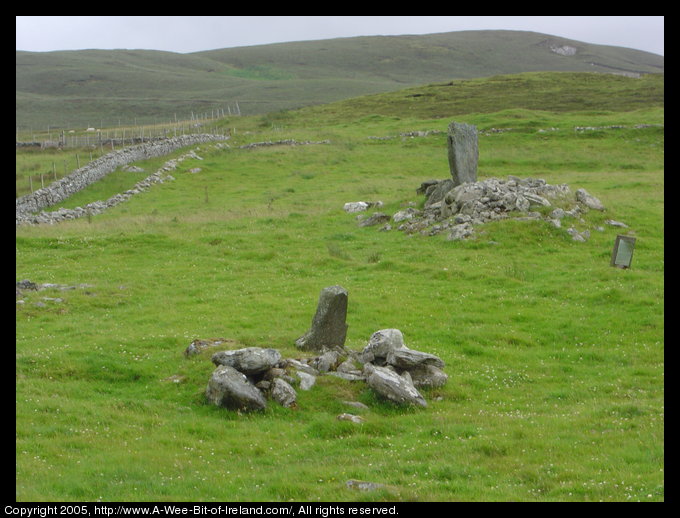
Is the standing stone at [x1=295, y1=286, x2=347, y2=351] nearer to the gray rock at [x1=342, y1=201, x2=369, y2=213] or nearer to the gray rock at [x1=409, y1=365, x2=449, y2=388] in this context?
the gray rock at [x1=409, y1=365, x2=449, y2=388]

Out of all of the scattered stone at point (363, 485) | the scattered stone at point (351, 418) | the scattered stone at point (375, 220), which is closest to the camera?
the scattered stone at point (363, 485)

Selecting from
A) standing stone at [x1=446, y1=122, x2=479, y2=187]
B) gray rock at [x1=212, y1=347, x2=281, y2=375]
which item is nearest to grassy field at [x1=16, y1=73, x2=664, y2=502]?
gray rock at [x1=212, y1=347, x2=281, y2=375]

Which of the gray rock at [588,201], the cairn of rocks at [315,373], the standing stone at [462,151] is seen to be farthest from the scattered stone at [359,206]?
the cairn of rocks at [315,373]

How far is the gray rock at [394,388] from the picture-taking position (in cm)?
1469

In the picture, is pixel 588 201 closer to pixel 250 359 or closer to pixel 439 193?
pixel 439 193

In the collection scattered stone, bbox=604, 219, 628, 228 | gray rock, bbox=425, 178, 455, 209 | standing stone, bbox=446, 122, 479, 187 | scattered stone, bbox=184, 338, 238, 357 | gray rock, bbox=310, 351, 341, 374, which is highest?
standing stone, bbox=446, 122, 479, 187

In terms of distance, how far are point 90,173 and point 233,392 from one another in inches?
1718

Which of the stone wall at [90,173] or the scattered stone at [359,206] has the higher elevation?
the stone wall at [90,173]

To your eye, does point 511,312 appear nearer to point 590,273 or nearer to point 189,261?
point 590,273

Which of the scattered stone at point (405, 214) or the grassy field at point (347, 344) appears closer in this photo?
the grassy field at point (347, 344)

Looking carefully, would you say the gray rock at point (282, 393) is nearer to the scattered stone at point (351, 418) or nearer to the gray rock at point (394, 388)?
the scattered stone at point (351, 418)

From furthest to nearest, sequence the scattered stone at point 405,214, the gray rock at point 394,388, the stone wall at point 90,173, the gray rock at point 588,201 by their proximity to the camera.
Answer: the stone wall at point 90,173
the scattered stone at point 405,214
the gray rock at point 588,201
the gray rock at point 394,388

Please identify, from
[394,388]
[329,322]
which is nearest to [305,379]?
[394,388]

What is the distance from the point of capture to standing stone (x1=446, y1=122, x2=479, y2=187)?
36.8 m
